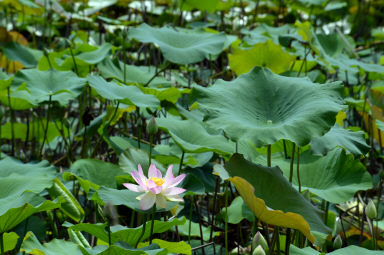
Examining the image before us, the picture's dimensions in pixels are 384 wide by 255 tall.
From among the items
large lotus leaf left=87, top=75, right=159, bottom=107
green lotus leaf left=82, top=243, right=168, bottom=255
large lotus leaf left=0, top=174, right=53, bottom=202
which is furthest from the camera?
large lotus leaf left=87, top=75, right=159, bottom=107

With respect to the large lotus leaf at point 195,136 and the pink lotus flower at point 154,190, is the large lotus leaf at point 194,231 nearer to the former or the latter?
the large lotus leaf at point 195,136

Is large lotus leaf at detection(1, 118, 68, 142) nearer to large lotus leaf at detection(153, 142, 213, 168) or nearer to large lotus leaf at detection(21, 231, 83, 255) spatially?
large lotus leaf at detection(153, 142, 213, 168)

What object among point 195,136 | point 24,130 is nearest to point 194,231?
point 195,136

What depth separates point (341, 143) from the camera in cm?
106

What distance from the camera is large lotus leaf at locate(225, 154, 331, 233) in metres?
0.95

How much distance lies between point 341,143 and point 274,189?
19 cm

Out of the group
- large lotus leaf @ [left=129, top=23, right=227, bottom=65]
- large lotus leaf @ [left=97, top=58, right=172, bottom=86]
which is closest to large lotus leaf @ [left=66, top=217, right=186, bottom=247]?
large lotus leaf @ [left=129, top=23, right=227, bottom=65]

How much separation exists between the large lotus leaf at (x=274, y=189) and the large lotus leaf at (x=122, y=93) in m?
0.40

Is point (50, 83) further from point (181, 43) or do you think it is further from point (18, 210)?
point (18, 210)

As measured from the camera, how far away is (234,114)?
1.04 m

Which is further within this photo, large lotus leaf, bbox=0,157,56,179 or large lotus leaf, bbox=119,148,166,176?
large lotus leaf, bbox=0,157,56,179

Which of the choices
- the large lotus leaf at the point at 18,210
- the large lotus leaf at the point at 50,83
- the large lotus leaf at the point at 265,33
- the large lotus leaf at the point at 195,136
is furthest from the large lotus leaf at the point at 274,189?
the large lotus leaf at the point at 265,33

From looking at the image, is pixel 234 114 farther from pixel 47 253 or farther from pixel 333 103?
pixel 47 253

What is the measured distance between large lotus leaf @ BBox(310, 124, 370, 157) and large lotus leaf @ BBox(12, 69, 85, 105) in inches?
29.9
